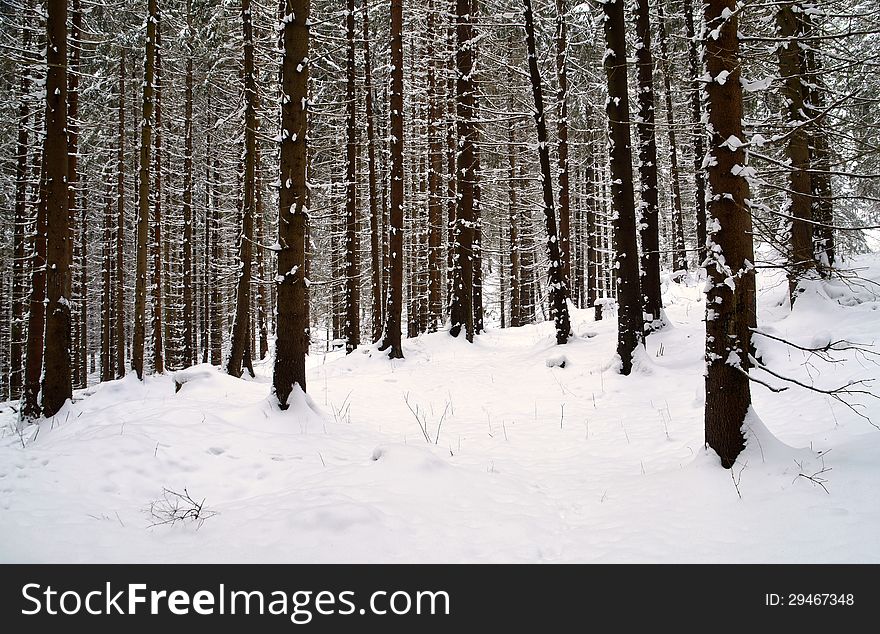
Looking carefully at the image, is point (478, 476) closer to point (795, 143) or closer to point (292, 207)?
point (292, 207)

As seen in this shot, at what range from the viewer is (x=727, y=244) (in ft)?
14.7

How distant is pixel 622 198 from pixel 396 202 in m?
6.05

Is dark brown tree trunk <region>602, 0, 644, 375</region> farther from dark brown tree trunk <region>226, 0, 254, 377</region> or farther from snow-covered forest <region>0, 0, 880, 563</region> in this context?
dark brown tree trunk <region>226, 0, 254, 377</region>

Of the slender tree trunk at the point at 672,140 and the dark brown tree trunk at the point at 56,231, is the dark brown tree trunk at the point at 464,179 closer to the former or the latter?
the slender tree trunk at the point at 672,140

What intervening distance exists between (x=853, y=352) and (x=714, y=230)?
4.48 m

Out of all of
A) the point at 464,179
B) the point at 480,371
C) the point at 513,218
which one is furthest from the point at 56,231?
the point at 513,218

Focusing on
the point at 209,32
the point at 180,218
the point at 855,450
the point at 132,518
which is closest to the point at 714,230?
the point at 855,450

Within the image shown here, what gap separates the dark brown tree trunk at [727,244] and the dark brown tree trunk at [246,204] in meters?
10.1

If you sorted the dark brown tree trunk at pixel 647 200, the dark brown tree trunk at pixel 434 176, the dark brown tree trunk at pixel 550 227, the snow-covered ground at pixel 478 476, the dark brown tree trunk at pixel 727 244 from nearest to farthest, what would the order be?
the snow-covered ground at pixel 478 476
the dark brown tree trunk at pixel 727 244
the dark brown tree trunk at pixel 647 200
the dark brown tree trunk at pixel 550 227
the dark brown tree trunk at pixel 434 176

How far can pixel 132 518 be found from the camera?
3891 millimetres

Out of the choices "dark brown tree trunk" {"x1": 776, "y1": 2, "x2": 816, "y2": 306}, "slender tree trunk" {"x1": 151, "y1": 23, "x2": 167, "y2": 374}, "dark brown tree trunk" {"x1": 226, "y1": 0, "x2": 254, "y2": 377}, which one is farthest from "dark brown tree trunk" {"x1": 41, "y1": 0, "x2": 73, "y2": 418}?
"dark brown tree trunk" {"x1": 776, "y1": 2, "x2": 816, "y2": 306}

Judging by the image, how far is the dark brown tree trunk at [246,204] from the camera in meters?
12.1

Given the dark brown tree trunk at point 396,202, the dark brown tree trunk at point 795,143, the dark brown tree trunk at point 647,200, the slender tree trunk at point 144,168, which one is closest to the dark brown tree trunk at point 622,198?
the dark brown tree trunk at point 647,200
